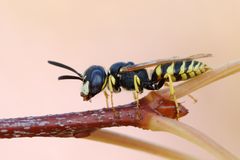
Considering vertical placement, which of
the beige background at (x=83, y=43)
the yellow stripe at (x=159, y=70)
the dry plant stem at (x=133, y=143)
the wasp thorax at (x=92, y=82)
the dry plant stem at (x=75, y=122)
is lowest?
the dry plant stem at (x=133, y=143)

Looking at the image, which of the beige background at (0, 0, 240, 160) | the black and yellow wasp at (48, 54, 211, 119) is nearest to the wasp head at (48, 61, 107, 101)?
the black and yellow wasp at (48, 54, 211, 119)

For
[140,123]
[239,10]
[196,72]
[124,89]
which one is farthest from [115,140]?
[239,10]

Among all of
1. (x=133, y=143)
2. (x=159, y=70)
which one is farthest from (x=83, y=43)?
(x=133, y=143)

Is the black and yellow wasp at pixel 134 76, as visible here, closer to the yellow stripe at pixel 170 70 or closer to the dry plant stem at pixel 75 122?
the yellow stripe at pixel 170 70

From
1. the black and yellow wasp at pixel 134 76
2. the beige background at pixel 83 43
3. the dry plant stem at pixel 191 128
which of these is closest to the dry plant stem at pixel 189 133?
the dry plant stem at pixel 191 128

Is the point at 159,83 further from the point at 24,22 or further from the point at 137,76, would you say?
the point at 24,22

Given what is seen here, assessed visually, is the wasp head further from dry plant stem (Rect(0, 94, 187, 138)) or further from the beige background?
the beige background
